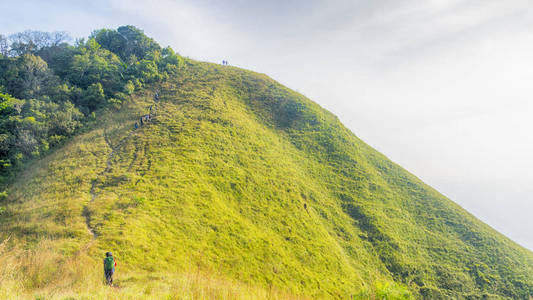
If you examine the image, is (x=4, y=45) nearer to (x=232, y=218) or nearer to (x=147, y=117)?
(x=147, y=117)

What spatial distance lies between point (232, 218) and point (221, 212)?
1566 mm

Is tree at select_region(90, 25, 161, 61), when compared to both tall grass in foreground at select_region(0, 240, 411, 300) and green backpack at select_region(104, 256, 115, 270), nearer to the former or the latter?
tall grass in foreground at select_region(0, 240, 411, 300)

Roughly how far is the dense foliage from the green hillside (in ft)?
1.98

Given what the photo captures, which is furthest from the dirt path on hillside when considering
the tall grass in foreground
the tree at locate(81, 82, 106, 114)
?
the tree at locate(81, 82, 106, 114)

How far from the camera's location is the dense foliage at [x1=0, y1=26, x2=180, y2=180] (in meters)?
33.1

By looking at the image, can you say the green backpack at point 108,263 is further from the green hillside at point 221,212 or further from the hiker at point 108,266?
the green hillside at point 221,212

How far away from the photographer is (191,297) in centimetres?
575

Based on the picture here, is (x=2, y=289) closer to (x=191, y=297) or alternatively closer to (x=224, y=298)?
(x=191, y=297)

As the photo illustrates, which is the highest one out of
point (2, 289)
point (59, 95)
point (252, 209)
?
point (59, 95)

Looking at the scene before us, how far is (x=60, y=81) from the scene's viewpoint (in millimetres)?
48531

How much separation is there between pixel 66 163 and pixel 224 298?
34.7 m

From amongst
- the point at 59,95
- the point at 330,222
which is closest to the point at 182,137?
the point at 59,95

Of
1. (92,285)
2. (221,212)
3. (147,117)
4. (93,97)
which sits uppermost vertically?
(93,97)

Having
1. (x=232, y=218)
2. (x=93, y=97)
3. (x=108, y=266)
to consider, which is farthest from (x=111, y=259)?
(x=93, y=97)
